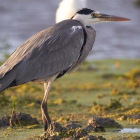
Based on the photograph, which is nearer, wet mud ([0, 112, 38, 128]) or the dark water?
wet mud ([0, 112, 38, 128])

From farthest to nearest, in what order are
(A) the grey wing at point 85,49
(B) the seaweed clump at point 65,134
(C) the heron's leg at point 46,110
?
1. (A) the grey wing at point 85,49
2. (C) the heron's leg at point 46,110
3. (B) the seaweed clump at point 65,134

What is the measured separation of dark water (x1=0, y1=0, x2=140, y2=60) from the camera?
14.0 metres

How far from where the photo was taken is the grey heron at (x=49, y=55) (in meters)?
5.79

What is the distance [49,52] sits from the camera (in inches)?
236

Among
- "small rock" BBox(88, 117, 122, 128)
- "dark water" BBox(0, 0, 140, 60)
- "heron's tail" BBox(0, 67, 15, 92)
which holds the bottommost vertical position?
"small rock" BBox(88, 117, 122, 128)

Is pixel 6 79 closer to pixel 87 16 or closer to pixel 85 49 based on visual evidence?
pixel 85 49

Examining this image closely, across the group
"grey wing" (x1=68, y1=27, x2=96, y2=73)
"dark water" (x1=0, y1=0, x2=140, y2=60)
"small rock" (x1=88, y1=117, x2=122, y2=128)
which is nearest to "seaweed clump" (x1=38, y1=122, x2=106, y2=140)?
"small rock" (x1=88, y1=117, x2=122, y2=128)

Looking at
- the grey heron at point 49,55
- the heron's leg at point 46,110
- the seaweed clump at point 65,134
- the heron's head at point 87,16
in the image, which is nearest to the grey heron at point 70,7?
the heron's head at point 87,16

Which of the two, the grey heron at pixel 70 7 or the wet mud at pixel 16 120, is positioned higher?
the grey heron at pixel 70 7

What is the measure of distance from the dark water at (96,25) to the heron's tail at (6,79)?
6786mm

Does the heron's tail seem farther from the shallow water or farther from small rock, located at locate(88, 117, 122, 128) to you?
the shallow water

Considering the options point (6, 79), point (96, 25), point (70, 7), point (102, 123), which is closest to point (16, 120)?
point (6, 79)

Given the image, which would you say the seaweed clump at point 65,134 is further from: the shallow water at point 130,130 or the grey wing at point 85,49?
the grey wing at point 85,49

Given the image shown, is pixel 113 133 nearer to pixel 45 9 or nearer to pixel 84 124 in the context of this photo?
pixel 84 124
